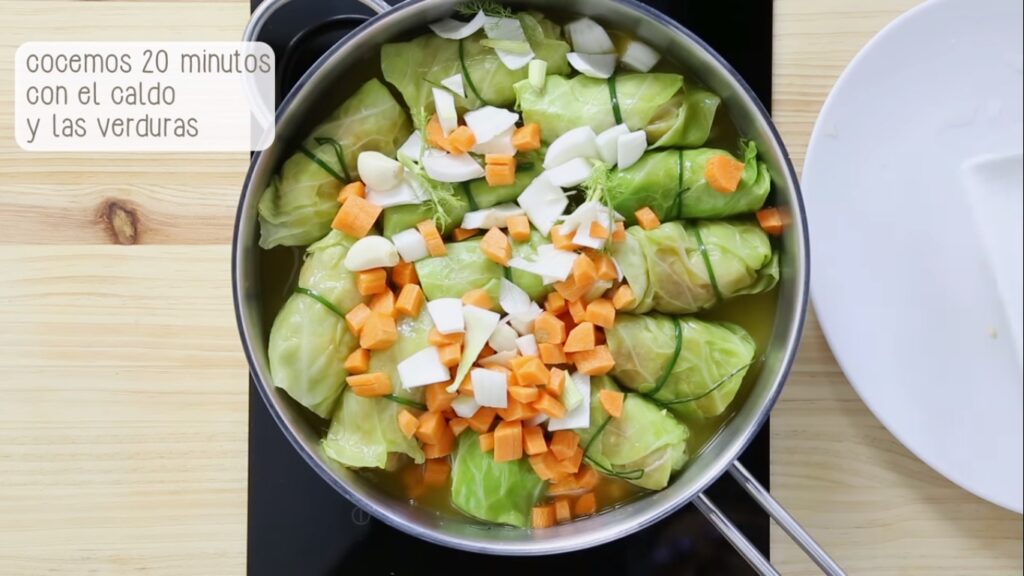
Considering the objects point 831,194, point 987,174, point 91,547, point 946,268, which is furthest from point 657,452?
point 91,547

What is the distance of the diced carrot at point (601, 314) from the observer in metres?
1.07

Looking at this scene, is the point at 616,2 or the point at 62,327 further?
the point at 62,327

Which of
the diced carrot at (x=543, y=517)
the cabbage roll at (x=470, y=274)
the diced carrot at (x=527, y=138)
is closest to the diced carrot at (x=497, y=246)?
the cabbage roll at (x=470, y=274)

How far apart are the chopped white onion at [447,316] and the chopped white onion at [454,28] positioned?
338 millimetres

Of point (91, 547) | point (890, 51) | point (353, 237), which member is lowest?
point (91, 547)

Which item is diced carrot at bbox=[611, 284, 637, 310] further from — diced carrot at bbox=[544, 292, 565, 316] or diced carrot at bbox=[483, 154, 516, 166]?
diced carrot at bbox=[483, 154, 516, 166]

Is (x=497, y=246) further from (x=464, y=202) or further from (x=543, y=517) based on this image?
(x=543, y=517)

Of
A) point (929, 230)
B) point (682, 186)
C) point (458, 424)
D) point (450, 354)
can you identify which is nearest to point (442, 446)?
point (458, 424)

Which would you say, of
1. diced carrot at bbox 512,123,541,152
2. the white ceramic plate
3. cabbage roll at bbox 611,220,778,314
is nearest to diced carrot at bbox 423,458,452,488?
cabbage roll at bbox 611,220,778,314

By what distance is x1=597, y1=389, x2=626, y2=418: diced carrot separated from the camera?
1080 millimetres

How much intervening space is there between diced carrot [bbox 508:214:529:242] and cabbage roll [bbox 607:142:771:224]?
115 mm

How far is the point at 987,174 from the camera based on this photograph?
4.15ft

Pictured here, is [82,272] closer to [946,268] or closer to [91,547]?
[91,547]

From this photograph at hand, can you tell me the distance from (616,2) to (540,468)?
0.58m
